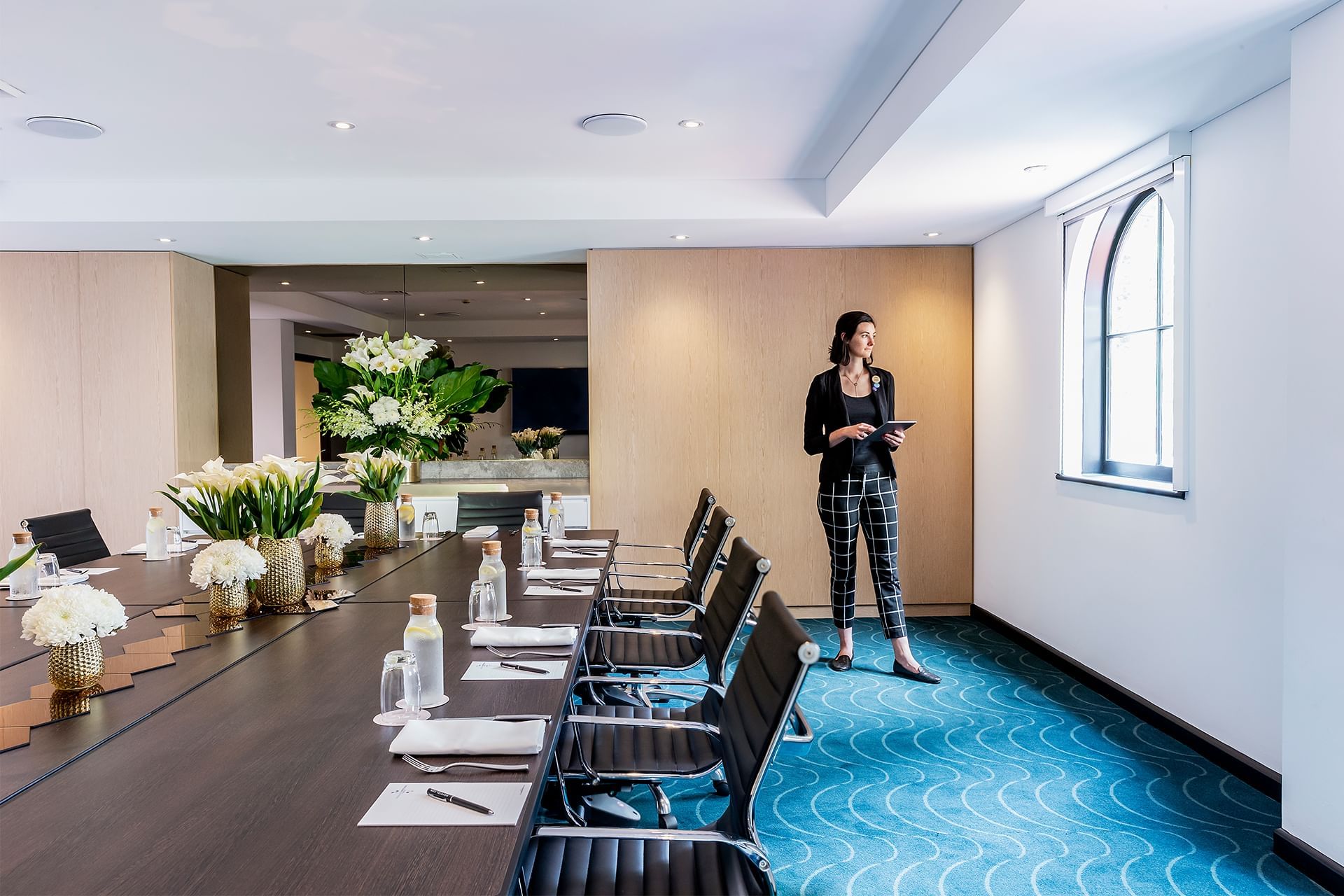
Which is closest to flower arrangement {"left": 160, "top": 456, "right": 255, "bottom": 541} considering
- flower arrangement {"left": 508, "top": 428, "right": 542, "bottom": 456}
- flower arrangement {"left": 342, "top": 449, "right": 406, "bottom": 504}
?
flower arrangement {"left": 342, "top": 449, "right": 406, "bottom": 504}

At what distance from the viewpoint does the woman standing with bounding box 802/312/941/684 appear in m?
4.25

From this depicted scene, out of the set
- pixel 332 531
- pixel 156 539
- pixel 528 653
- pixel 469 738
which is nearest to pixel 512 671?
pixel 528 653

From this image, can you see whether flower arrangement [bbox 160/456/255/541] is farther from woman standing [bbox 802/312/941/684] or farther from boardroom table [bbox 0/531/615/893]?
woman standing [bbox 802/312/941/684]

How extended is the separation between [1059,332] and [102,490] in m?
5.99

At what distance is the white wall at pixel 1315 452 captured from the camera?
7.66ft

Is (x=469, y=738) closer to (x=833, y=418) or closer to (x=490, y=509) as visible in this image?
(x=833, y=418)

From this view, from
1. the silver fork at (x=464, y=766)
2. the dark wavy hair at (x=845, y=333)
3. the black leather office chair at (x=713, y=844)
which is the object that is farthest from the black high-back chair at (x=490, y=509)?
the silver fork at (x=464, y=766)

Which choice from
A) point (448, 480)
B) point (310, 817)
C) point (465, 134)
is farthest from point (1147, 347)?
point (448, 480)

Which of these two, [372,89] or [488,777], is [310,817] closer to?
[488,777]

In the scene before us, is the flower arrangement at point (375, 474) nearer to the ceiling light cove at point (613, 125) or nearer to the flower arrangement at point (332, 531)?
the flower arrangement at point (332, 531)

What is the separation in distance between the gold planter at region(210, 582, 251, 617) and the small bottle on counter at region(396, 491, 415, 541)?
1502 mm

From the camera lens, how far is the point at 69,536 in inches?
159

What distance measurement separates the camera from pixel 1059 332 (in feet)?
14.6

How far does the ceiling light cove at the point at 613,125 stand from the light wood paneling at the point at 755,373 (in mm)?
1604
